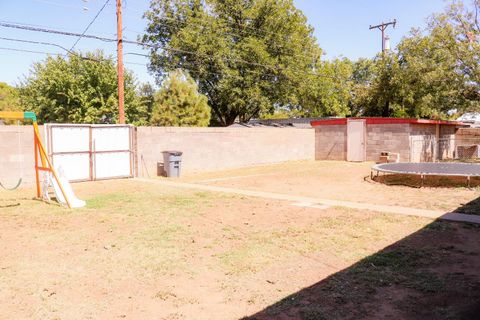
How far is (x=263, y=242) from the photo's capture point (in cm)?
691

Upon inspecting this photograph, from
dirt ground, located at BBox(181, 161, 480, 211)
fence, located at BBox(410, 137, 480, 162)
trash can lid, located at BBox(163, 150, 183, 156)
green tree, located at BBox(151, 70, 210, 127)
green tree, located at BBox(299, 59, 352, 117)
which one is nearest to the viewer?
dirt ground, located at BBox(181, 161, 480, 211)

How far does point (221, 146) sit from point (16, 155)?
9926 mm

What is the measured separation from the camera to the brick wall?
25.5m

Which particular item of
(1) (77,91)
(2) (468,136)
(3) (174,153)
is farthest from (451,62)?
(1) (77,91)

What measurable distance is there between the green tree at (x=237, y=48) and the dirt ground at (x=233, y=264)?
26540 mm

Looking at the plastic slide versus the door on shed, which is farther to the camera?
the door on shed

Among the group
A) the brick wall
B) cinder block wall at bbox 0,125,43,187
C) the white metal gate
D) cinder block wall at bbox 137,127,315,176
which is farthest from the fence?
cinder block wall at bbox 0,125,43,187

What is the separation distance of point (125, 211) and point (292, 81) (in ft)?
101

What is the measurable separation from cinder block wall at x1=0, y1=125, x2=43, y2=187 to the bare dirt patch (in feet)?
15.5

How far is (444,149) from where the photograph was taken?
3014 centimetres

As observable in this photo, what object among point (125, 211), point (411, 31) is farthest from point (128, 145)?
point (411, 31)

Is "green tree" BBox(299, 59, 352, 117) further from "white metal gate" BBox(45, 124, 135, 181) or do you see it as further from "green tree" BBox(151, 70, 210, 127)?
"white metal gate" BBox(45, 124, 135, 181)

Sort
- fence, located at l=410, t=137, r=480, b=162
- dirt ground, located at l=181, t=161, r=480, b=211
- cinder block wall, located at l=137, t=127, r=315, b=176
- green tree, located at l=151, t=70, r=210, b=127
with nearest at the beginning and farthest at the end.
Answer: dirt ground, located at l=181, t=161, r=480, b=211
cinder block wall, located at l=137, t=127, r=315, b=176
fence, located at l=410, t=137, r=480, b=162
green tree, located at l=151, t=70, r=210, b=127

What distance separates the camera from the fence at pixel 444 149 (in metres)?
24.9
